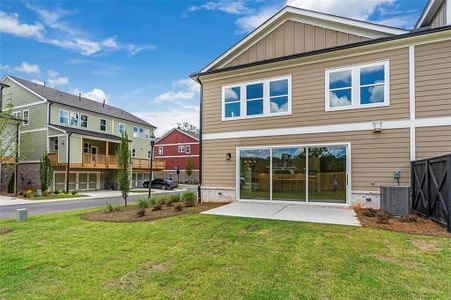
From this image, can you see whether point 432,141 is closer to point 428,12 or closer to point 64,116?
point 428,12

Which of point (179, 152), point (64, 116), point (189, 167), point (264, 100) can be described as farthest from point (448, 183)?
point (179, 152)

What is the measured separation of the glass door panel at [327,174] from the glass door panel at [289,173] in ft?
1.00

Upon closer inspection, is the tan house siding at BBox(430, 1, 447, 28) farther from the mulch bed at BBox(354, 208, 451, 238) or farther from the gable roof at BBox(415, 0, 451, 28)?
the mulch bed at BBox(354, 208, 451, 238)

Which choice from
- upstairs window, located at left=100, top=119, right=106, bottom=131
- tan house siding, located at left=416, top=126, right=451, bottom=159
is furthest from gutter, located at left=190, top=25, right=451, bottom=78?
upstairs window, located at left=100, top=119, right=106, bottom=131

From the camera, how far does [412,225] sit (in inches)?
263

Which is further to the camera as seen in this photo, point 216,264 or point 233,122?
point 233,122

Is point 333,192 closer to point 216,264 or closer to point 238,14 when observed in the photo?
point 216,264

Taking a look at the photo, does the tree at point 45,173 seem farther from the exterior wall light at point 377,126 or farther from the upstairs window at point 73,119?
the exterior wall light at point 377,126

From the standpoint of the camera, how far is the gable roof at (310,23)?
9312 mm

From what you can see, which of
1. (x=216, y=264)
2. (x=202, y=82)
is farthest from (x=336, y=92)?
(x=216, y=264)

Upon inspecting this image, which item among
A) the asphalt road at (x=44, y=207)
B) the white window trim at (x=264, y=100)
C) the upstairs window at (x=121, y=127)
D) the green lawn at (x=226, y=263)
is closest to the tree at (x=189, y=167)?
Answer: the upstairs window at (x=121, y=127)

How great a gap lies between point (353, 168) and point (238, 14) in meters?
9.56

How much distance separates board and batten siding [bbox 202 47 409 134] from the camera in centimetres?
884

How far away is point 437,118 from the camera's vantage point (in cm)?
830
